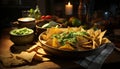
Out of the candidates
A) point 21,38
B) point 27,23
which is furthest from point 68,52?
point 27,23

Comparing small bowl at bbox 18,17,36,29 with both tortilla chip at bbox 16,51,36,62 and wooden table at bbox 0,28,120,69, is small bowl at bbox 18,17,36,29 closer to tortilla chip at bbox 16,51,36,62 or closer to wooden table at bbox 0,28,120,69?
wooden table at bbox 0,28,120,69

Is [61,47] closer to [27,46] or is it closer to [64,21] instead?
[27,46]

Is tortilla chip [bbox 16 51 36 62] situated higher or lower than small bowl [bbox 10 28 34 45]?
lower

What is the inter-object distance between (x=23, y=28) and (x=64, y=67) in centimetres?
56

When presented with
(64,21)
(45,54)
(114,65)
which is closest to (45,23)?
(64,21)

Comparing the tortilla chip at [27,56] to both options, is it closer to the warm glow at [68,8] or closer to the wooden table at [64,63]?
the wooden table at [64,63]

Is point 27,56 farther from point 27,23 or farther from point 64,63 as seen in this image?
point 27,23

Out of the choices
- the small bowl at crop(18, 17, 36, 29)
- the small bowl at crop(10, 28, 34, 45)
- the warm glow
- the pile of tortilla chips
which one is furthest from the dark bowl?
the warm glow

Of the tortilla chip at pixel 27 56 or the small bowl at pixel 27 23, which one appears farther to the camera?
the small bowl at pixel 27 23

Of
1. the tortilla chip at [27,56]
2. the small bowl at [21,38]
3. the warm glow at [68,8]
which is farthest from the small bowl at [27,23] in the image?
the warm glow at [68,8]

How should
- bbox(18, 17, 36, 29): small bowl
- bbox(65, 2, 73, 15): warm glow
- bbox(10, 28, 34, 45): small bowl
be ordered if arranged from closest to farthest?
1. bbox(10, 28, 34, 45): small bowl
2. bbox(18, 17, 36, 29): small bowl
3. bbox(65, 2, 73, 15): warm glow

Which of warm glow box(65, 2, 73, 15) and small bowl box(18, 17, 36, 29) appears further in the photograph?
warm glow box(65, 2, 73, 15)

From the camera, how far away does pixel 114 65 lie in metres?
1.40

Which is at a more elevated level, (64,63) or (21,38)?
(21,38)
